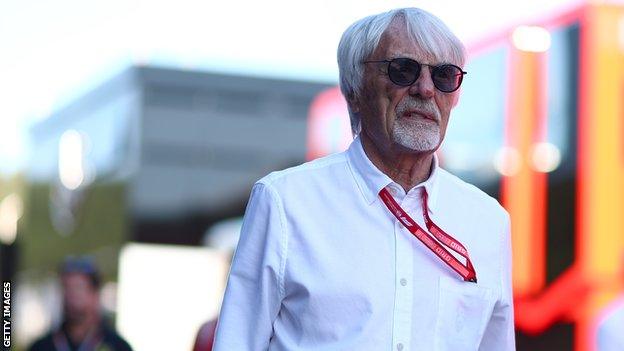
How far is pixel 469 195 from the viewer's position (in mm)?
2248

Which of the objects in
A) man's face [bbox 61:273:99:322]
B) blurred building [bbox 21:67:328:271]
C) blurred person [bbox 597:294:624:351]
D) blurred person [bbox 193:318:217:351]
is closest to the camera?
blurred person [bbox 597:294:624:351]

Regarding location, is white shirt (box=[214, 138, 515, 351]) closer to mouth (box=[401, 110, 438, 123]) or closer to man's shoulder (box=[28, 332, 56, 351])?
mouth (box=[401, 110, 438, 123])

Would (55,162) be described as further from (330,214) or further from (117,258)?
(330,214)

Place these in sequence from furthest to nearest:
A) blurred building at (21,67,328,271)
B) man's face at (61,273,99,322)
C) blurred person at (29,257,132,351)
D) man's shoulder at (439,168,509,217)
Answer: blurred building at (21,67,328,271), man's face at (61,273,99,322), blurred person at (29,257,132,351), man's shoulder at (439,168,509,217)

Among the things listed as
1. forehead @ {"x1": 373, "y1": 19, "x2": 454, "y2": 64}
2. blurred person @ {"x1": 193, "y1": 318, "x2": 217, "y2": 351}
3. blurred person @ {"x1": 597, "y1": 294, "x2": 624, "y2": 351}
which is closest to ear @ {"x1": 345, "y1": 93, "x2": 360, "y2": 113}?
forehead @ {"x1": 373, "y1": 19, "x2": 454, "y2": 64}

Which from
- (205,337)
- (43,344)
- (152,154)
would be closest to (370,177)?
(205,337)

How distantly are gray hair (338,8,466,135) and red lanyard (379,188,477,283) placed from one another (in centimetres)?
21

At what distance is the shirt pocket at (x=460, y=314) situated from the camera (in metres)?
2.03

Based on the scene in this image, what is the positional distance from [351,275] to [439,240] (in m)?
0.18

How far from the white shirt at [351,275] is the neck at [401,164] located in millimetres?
23

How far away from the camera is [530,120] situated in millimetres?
6441

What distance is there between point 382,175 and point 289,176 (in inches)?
Answer: 6.5

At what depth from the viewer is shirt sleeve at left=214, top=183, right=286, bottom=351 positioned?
6.70ft

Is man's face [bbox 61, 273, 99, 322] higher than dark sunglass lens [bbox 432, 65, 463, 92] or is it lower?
lower
